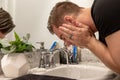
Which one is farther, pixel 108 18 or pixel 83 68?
pixel 83 68

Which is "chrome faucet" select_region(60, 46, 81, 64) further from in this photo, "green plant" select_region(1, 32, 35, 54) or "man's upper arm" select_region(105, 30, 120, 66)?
"man's upper arm" select_region(105, 30, 120, 66)

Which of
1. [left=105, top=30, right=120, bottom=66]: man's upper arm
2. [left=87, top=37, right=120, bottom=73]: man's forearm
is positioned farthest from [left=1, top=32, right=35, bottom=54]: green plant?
[left=105, top=30, right=120, bottom=66]: man's upper arm

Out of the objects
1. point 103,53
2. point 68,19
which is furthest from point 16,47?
point 103,53

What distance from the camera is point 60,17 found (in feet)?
3.98

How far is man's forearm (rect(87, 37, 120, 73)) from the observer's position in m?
1.01

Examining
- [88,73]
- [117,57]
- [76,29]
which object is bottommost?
[88,73]

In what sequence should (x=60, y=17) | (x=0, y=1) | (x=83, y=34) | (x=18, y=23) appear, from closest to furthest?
(x=83, y=34) < (x=60, y=17) < (x=0, y=1) < (x=18, y=23)

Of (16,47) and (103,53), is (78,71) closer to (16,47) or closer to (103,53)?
(16,47)

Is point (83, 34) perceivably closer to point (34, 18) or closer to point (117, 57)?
point (117, 57)

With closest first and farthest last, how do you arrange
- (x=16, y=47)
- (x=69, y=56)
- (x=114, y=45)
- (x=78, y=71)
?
(x=114, y=45), (x=16, y=47), (x=78, y=71), (x=69, y=56)

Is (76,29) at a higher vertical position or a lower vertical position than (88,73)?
higher

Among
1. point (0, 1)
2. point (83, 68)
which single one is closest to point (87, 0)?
point (83, 68)

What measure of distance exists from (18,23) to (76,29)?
72 centimetres

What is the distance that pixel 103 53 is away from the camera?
104cm
